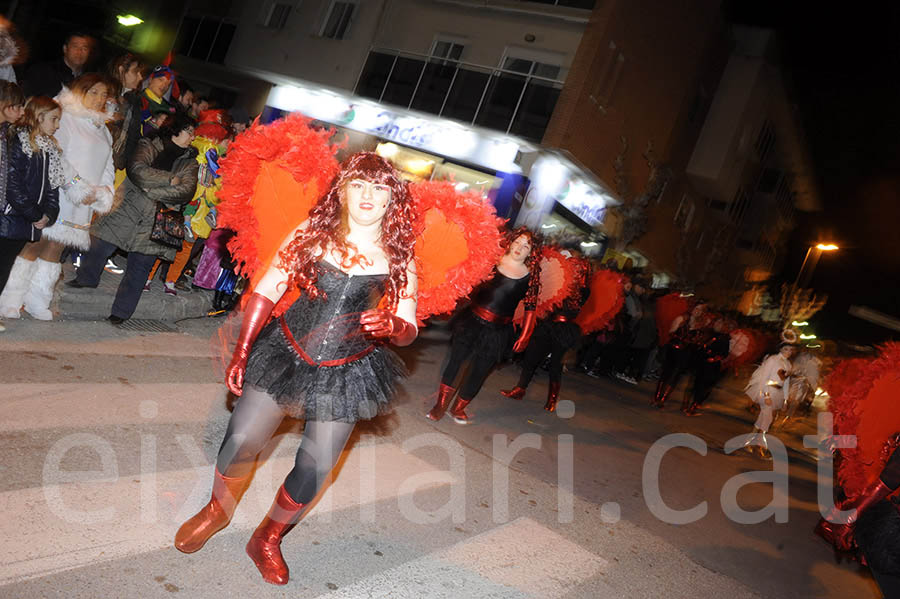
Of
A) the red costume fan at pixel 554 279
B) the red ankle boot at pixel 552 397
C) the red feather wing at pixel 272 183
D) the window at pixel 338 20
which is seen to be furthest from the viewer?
the window at pixel 338 20

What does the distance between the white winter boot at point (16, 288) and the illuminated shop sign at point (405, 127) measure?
1462 centimetres

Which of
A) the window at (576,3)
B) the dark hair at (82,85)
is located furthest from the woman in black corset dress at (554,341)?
the window at (576,3)

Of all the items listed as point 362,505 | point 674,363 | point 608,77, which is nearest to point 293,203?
point 362,505

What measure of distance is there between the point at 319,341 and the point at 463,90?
1866 centimetres

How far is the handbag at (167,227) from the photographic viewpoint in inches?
247

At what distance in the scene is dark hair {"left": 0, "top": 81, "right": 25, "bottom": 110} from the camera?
4.61 metres

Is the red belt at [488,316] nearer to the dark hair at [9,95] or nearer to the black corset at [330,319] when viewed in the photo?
the black corset at [330,319]

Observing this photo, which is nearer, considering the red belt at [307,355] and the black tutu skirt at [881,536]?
the red belt at [307,355]

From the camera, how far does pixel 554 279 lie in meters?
8.23

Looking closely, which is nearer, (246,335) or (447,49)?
(246,335)

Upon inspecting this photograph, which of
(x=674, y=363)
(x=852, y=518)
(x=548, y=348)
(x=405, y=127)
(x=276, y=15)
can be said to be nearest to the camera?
(x=852, y=518)

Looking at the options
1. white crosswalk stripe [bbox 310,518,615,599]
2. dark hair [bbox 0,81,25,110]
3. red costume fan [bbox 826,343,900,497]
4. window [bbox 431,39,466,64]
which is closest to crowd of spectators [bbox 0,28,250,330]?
dark hair [bbox 0,81,25,110]

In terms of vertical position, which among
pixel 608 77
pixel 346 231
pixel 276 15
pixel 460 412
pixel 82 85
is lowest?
pixel 460 412

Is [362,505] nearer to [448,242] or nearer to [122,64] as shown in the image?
[448,242]
